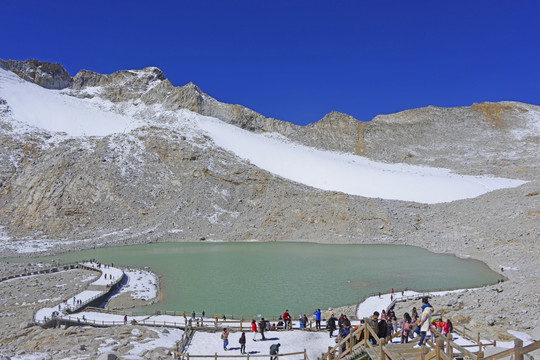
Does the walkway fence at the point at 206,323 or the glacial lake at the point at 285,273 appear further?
the glacial lake at the point at 285,273

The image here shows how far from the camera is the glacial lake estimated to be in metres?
28.0

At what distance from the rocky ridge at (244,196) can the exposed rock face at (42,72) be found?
102 ft

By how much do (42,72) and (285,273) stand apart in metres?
124

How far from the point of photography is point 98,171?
7600cm

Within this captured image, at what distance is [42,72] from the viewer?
12762 centimetres

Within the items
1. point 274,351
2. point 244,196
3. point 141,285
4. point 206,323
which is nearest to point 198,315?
point 206,323

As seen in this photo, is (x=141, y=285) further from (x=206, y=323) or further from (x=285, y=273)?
A: (x=206, y=323)

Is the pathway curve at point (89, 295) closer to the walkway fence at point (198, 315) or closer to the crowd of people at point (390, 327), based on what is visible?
the walkway fence at point (198, 315)

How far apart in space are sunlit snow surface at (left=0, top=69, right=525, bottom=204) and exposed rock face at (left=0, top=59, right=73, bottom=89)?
5936 millimetres

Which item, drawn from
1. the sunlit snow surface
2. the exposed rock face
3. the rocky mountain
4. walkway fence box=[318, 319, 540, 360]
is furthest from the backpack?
the exposed rock face

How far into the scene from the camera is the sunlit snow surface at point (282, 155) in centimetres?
7256

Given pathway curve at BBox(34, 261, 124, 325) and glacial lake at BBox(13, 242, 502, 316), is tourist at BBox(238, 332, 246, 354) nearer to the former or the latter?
glacial lake at BBox(13, 242, 502, 316)

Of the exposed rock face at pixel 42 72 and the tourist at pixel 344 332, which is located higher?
the exposed rock face at pixel 42 72

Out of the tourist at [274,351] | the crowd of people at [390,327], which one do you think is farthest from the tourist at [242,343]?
the tourist at [274,351]
